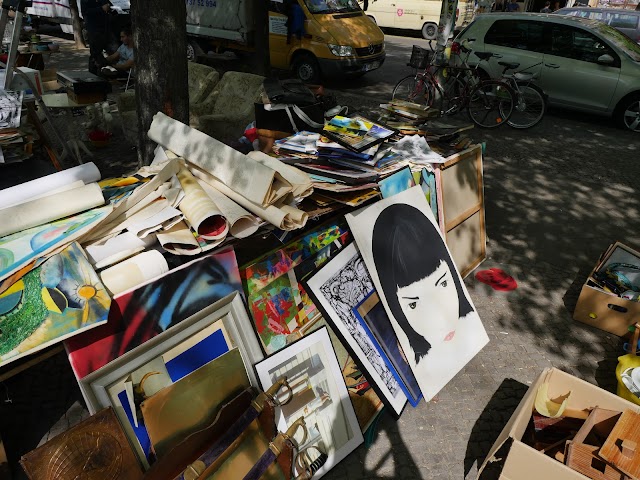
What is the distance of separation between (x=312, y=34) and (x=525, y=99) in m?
4.51

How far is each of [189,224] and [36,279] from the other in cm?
74

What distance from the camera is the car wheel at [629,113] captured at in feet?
27.4

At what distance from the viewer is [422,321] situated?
319 centimetres

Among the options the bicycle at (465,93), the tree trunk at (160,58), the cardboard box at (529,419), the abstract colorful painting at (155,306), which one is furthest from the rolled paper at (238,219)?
the bicycle at (465,93)

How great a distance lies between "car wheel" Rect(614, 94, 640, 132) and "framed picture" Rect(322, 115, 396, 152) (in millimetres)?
6949

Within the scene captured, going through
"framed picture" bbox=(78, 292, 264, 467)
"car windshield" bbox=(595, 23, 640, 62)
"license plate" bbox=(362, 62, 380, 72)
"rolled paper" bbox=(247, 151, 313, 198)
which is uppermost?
"car windshield" bbox=(595, 23, 640, 62)

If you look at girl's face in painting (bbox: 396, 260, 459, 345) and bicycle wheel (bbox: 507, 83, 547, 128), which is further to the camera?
bicycle wheel (bbox: 507, 83, 547, 128)

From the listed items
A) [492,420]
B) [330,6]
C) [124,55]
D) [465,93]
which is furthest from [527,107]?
[124,55]

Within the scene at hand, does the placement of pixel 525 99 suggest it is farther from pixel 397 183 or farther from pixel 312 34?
pixel 397 183

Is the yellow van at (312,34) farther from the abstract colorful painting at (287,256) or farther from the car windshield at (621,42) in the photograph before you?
the abstract colorful painting at (287,256)

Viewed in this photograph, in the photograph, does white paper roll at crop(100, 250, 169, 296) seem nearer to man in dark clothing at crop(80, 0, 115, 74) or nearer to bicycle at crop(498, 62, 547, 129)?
bicycle at crop(498, 62, 547, 129)

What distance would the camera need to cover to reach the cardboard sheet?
8.43ft

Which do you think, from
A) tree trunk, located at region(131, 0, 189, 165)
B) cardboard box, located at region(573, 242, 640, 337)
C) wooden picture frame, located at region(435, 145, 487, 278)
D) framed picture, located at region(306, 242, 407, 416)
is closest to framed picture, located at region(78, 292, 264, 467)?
framed picture, located at region(306, 242, 407, 416)

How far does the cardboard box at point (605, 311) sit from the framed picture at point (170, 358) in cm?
279
